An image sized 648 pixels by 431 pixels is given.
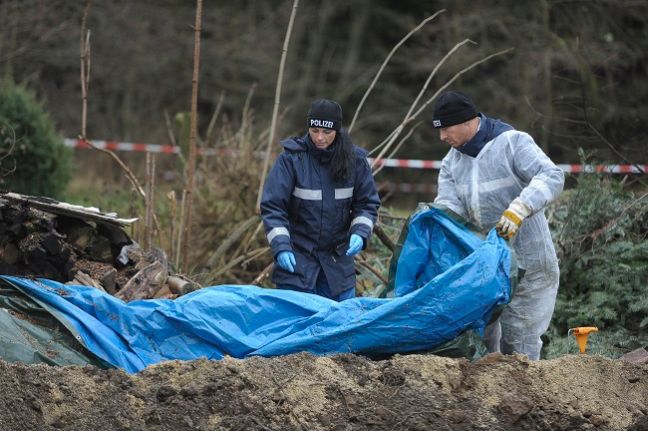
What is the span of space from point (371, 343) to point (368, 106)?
16.7 m

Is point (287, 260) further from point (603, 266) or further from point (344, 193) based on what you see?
point (603, 266)

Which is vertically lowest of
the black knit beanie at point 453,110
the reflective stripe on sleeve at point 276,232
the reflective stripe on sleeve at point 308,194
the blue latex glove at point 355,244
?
the blue latex glove at point 355,244

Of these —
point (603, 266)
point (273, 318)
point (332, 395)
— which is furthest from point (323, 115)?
point (603, 266)

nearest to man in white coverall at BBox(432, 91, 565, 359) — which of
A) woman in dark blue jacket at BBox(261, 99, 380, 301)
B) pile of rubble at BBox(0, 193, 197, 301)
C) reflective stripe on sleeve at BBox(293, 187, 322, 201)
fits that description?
woman in dark blue jacket at BBox(261, 99, 380, 301)

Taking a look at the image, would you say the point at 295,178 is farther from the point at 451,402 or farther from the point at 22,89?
the point at 22,89

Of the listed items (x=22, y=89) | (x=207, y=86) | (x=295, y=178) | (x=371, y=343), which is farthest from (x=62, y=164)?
(x=207, y=86)

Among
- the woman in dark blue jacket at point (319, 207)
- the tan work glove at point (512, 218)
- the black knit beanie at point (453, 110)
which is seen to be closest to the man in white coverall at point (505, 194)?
the black knit beanie at point (453, 110)

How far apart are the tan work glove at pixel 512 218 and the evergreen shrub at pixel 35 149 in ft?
24.6

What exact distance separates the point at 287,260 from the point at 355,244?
0.38 meters

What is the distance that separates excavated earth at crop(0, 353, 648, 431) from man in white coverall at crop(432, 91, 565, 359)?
0.80m

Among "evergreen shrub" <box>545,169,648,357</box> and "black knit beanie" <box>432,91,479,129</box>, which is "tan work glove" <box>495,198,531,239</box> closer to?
"black knit beanie" <box>432,91,479,129</box>

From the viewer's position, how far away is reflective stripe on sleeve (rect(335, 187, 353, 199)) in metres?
5.72

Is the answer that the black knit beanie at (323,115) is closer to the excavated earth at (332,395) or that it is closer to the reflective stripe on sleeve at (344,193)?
the reflective stripe on sleeve at (344,193)

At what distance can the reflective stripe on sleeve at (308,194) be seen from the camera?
5664mm
